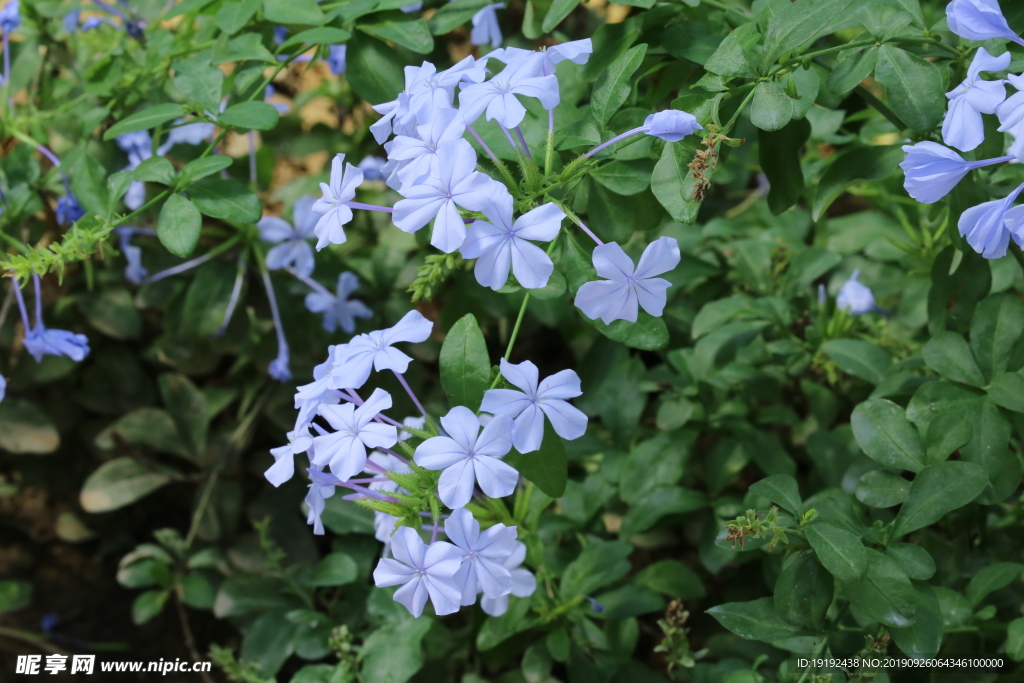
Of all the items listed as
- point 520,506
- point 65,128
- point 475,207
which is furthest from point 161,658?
point 475,207

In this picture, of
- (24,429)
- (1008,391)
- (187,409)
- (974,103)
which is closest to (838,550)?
(1008,391)

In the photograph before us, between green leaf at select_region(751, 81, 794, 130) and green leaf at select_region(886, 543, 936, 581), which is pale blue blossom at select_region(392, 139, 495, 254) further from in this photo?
green leaf at select_region(886, 543, 936, 581)

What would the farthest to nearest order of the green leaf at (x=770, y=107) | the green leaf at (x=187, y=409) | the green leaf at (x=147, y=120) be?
1. the green leaf at (x=187, y=409)
2. the green leaf at (x=147, y=120)
3. the green leaf at (x=770, y=107)

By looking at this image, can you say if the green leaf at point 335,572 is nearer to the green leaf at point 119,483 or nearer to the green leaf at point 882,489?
the green leaf at point 119,483

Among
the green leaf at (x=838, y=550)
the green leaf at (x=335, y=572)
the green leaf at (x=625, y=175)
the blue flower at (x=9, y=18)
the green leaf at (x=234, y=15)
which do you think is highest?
the green leaf at (x=234, y=15)

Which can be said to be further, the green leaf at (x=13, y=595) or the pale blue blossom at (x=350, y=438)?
the green leaf at (x=13, y=595)

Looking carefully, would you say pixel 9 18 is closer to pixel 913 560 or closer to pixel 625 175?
pixel 625 175

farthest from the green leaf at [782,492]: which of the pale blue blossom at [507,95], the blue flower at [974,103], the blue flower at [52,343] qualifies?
the blue flower at [52,343]
